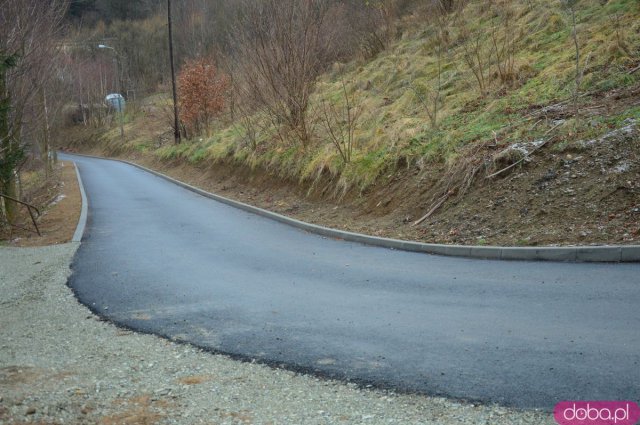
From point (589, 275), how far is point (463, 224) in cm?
350

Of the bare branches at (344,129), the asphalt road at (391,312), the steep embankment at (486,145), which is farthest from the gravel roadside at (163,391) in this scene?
the bare branches at (344,129)

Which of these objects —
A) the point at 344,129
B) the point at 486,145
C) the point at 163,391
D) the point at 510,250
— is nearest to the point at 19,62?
the point at 344,129

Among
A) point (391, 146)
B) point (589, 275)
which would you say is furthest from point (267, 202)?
point (589, 275)

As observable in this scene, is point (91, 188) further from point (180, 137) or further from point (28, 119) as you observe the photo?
point (180, 137)

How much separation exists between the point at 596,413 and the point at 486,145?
9210 mm

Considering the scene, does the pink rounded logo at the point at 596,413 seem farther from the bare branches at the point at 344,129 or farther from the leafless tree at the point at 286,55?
the leafless tree at the point at 286,55

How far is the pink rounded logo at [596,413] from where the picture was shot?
4111mm

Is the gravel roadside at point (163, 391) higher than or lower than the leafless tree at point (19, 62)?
lower

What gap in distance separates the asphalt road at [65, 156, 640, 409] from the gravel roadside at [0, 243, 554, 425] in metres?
0.24

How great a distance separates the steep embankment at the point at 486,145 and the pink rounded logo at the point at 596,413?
5286 mm

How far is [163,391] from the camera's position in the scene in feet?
16.7

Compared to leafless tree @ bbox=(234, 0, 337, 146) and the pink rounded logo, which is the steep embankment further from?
the pink rounded logo

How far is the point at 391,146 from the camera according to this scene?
51.3ft

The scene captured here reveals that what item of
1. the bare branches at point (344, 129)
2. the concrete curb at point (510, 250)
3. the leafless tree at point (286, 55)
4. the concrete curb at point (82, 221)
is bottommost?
the concrete curb at point (82, 221)
